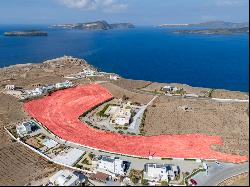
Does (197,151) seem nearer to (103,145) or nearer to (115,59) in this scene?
(103,145)

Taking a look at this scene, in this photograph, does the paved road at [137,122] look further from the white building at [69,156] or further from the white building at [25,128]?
the white building at [25,128]

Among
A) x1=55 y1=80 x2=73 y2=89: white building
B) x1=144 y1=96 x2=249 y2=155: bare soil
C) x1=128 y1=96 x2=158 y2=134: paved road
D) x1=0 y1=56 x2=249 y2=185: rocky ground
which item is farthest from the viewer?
x1=55 y1=80 x2=73 y2=89: white building

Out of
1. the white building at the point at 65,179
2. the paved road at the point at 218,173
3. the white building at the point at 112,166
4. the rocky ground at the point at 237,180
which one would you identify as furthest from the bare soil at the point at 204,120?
the white building at the point at 65,179

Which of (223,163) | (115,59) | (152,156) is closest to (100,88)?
(152,156)

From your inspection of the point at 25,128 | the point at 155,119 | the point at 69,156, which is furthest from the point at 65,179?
the point at 155,119

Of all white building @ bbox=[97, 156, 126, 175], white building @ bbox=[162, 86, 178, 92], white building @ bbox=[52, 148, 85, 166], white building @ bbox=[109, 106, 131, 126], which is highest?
white building @ bbox=[162, 86, 178, 92]

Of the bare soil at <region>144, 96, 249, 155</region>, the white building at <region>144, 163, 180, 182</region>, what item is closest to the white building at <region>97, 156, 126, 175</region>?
the white building at <region>144, 163, 180, 182</region>

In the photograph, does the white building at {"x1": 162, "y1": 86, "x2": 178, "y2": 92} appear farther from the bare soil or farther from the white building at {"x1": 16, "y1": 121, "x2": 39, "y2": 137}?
the white building at {"x1": 16, "y1": 121, "x2": 39, "y2": 137}
